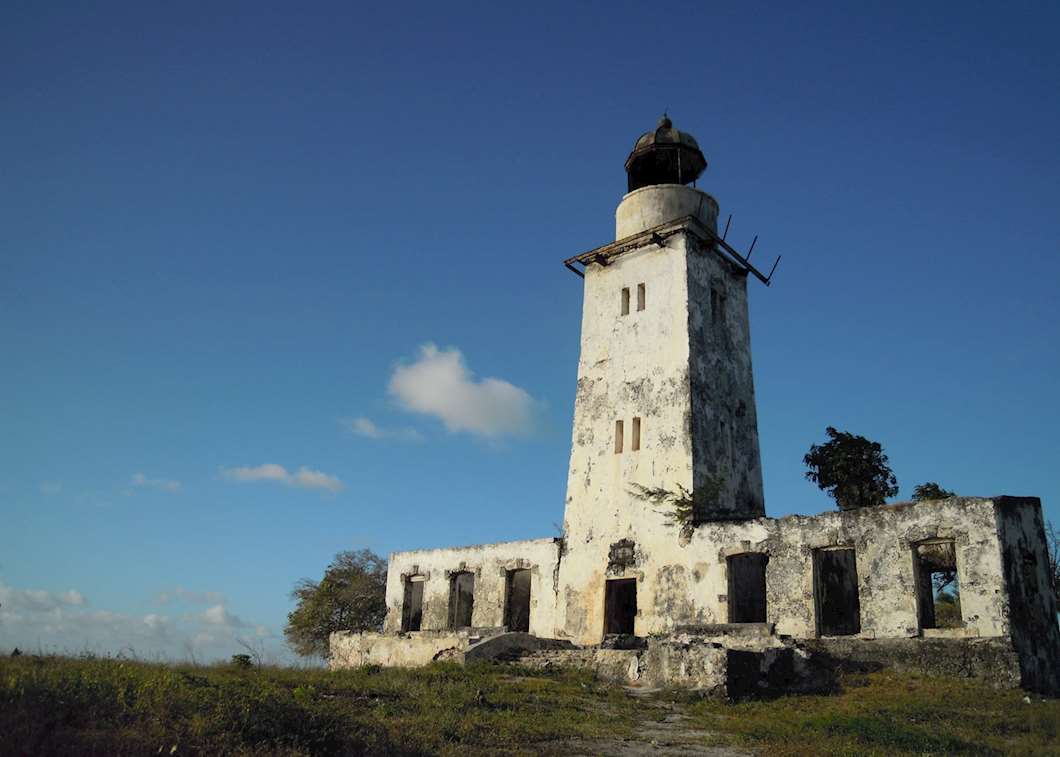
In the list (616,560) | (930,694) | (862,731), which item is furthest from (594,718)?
(616,560)

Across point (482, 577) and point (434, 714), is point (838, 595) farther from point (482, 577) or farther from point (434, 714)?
point (434, 714)

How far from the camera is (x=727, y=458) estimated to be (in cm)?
2452

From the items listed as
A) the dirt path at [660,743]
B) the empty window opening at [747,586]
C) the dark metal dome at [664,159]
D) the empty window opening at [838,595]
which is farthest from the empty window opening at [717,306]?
the dirt path at [660,743]

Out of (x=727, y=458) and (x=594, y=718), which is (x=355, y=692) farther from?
(x=727, y=458)

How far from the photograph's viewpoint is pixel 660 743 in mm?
10398

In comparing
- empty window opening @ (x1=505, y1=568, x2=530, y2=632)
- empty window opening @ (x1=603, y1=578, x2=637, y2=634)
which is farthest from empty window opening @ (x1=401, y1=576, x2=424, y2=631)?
empty window opening @ (x1=603, y1=578, x2=637, y2=634)

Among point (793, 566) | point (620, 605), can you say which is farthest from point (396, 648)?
point (793, 566)

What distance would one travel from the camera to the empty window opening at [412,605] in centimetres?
2892

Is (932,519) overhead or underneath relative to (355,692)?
overhead

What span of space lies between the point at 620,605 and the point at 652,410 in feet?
19.3

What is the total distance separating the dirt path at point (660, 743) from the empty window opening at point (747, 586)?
9.34m

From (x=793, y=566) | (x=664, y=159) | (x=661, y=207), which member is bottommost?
(x=793, y=566)

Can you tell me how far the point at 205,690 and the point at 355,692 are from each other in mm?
3280

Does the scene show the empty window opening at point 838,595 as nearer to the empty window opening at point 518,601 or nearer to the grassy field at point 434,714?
the grassy field at point 434,714
